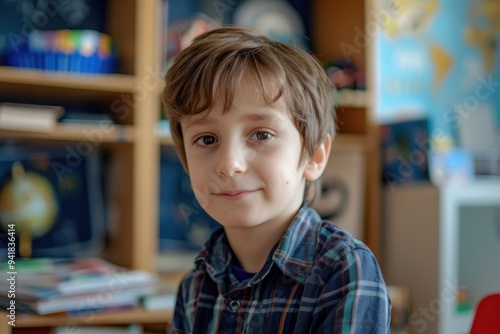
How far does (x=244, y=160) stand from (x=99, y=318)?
37.6 inches

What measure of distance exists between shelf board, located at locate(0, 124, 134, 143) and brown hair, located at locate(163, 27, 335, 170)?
3.09ft

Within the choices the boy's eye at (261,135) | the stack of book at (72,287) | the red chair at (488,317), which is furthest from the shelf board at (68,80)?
the red chair at (488,317)

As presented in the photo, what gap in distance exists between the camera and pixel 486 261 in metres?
2.10

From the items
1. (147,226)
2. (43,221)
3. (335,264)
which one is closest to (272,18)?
(147,226)

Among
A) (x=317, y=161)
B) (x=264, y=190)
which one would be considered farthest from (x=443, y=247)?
(x=264, y=190)

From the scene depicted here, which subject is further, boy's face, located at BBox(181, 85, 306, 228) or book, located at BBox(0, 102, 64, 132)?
book, located at BBox(0, 102, 64, 132)

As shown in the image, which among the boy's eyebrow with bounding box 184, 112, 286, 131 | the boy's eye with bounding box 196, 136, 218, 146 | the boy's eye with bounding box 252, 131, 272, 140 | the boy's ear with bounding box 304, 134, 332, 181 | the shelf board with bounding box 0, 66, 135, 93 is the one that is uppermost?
the shelf board with bounding box 0, 66, 135, 93

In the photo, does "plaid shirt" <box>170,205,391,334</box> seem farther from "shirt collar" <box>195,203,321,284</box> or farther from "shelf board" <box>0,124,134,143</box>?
"shelf board" <box>0,124,134,143</box>

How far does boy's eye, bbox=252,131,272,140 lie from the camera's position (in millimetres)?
870

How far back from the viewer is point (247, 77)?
87 centimetres

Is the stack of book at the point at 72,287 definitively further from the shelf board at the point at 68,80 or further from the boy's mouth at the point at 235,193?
the boy's mouth at the point at 235,193

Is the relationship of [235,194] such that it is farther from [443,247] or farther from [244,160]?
[443,247]

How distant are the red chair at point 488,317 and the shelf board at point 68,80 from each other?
1.30 metres

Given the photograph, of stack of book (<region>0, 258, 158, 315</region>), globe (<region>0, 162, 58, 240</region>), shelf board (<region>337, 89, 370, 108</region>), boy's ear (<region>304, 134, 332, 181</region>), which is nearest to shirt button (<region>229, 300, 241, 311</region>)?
boy's ear (<region>304, 134, 332, 181</region>)
